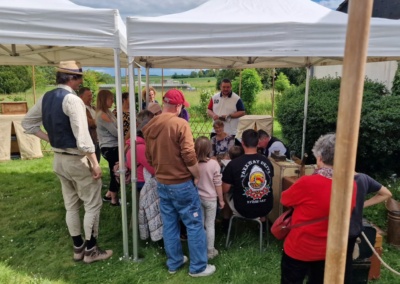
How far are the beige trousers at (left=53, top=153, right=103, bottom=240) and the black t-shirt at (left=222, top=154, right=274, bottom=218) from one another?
3.91ft

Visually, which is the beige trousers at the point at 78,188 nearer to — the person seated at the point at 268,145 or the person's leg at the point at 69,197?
the person's leg at the point at 69,197

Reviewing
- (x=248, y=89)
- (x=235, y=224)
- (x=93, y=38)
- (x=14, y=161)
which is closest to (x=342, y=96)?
(x=93, y=38)

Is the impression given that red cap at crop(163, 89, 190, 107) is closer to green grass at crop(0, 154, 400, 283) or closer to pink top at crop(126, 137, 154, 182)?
pink top at crop(126, 137, 154, 182)

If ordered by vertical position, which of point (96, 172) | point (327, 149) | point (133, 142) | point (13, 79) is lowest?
point (96, 172)

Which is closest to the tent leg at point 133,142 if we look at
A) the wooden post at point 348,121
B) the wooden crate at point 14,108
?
the wooden post at point 348,121

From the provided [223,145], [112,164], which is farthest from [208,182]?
[112,164]

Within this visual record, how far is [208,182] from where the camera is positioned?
112 inches

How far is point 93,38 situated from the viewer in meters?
2.48

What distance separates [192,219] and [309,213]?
1.16 metres

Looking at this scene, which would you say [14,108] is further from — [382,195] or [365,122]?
[382,195]

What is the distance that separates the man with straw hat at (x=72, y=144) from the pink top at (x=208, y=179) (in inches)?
35.1

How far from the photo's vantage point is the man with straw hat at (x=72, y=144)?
254cm

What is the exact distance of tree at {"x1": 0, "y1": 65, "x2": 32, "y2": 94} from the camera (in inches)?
730

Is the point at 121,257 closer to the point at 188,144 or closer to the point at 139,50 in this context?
the point at 188,144
